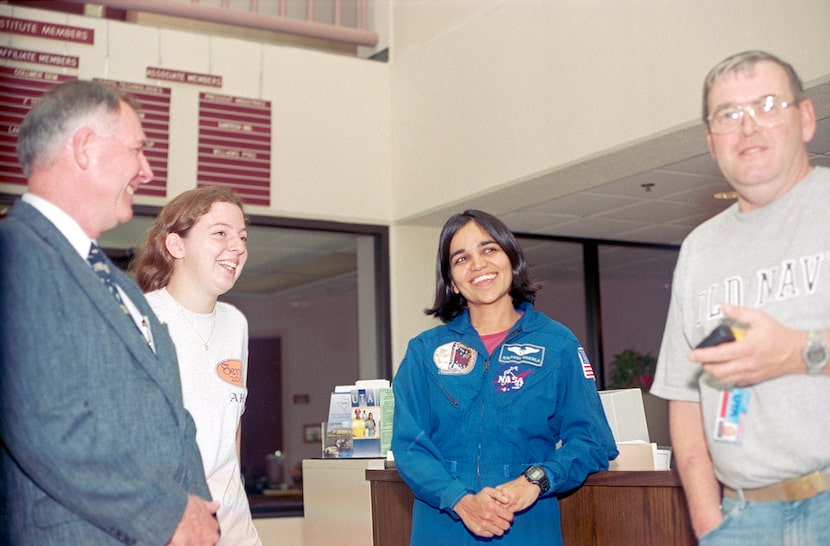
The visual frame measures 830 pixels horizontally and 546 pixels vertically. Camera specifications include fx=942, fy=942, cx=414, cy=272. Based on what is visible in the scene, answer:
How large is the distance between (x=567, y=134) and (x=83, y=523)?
3460 mm

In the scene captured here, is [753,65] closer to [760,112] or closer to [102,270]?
[760,112]

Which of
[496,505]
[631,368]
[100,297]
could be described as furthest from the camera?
[631,368]

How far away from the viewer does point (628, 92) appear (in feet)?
13.7

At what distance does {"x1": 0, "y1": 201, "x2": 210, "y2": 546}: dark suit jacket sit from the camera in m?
1.39

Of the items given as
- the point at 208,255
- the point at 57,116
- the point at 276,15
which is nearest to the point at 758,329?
the point at 57,116

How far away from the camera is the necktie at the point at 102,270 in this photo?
1534mm

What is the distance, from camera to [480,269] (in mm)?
2492

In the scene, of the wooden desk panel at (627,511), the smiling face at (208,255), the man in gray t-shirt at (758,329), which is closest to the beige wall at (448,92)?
the wooden desk panel at (627,511)

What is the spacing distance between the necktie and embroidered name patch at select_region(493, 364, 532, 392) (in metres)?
1.07

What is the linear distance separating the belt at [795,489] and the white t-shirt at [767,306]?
1 centimetres

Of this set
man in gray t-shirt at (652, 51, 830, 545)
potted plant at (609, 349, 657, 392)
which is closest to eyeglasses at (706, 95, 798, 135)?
man in gray t-shirt at (652, 51, 830, 545)

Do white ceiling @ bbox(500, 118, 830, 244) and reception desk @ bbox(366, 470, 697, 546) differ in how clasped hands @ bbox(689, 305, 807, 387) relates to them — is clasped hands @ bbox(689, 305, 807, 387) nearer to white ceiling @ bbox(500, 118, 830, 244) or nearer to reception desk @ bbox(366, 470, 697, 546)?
reception desk @ bbox(366, 470, 697, 546)

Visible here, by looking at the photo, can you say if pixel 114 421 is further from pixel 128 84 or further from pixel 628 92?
pixel 128 84

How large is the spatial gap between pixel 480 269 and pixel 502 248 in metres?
0.09
